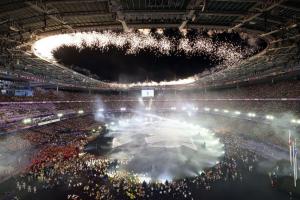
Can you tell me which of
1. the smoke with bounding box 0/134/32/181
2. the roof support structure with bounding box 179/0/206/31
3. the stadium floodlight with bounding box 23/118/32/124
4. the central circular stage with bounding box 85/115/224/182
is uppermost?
the roof support structure with bounding box 179/0/206/31

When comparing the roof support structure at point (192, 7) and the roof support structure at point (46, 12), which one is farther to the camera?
the roof support structure at point (46, 12)

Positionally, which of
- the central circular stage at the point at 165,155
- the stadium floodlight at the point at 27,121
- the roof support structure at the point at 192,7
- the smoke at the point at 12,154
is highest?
the roof support structure at the point at 192,7

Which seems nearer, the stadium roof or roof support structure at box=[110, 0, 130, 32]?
roof support structure at box=[110, 0, 130, 32]

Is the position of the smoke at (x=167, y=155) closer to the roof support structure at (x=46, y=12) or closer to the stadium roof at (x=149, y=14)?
the stadium roof at (x=149, y=14)

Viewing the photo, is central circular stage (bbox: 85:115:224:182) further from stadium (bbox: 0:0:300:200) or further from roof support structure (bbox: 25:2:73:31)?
roof support structure (bbox: 25:2:73:31)

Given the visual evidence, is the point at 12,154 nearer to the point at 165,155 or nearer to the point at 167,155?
the point at 165,155

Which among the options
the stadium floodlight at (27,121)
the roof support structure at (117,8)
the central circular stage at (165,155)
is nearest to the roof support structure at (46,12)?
the roof support structure at (117,8)

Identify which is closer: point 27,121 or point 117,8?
point 117,8

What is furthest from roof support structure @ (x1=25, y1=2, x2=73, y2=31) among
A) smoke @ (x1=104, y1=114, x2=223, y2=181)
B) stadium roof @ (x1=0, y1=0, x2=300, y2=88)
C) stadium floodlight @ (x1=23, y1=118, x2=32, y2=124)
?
stadium floodlight @ (x1=23, y1=118, x2=32, y2=124)

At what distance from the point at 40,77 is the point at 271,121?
40.4m

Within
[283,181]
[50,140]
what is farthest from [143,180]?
[50,140]

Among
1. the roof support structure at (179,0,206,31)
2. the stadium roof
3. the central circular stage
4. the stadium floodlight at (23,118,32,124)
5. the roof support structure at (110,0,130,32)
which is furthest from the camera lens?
the stadium floodlight at (23,118,32,124)

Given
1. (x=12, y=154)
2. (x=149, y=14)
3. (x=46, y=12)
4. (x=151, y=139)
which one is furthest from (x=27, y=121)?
(x=149, y=14)

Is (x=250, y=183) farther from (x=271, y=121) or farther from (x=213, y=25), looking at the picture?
(x=271, y=121)
